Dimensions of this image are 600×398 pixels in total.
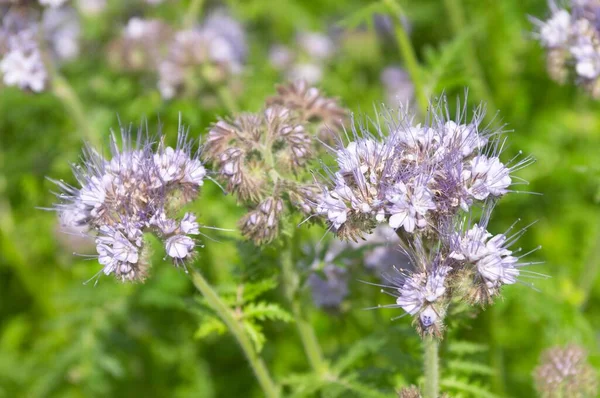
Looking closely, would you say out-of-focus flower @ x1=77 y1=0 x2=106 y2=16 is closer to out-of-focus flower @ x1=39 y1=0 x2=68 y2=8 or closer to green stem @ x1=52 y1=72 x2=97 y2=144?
green stem @ x1=52 y1=72 x2=97 y2=144

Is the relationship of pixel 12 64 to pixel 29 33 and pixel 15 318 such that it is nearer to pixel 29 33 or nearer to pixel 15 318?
pixel 29 33

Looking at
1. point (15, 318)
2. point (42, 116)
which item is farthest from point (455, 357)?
point (42, 116)

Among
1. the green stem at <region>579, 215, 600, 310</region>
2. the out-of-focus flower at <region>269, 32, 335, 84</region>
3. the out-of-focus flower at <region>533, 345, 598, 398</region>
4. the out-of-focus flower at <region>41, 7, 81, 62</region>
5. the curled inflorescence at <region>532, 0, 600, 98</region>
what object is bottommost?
the out-of-focus flower at <region>533, 345, 598, 398</region>

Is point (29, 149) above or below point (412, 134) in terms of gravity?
above

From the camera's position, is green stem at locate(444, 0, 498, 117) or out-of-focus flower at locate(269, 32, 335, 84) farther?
out-of-focus flower at locate(269, 32, 335, 84)

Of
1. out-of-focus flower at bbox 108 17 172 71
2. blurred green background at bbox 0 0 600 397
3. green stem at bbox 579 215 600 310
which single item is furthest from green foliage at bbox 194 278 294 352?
out-of-focus flower at bbox 108 17 172 71

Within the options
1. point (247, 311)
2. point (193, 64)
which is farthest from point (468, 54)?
point (247, 311)
